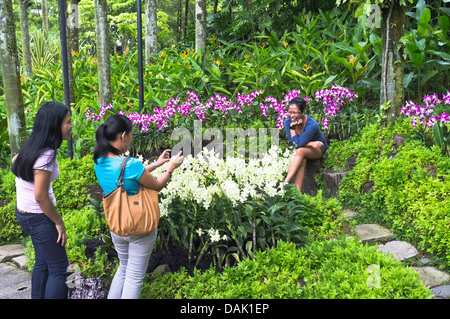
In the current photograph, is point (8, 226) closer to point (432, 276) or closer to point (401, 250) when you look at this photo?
point (401, 250)

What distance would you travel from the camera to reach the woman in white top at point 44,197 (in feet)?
7.64

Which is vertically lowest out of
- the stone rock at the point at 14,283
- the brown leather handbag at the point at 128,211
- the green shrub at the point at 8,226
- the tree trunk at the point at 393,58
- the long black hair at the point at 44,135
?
the stone rock at the point at 14,283

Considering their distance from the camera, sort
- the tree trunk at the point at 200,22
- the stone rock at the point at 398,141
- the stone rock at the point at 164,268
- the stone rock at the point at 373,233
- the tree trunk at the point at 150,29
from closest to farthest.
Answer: the stone rock at the point at 164,268 → the stone rock at the point at 373,233 → the stone rock at the point at 398,141 → the tree trunk at the point at 200,22 → the tree trunk at the point at 150,29

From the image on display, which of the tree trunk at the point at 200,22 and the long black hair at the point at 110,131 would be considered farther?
the tree trunk at the point at 200,22

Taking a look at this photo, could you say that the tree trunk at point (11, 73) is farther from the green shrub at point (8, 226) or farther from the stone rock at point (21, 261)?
the stone rock at point (21, 261)

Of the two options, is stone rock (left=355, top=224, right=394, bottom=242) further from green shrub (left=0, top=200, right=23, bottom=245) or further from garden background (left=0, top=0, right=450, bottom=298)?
green shrub (left=0, top=200, right=23, bottom=245)

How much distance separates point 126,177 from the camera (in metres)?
2.36

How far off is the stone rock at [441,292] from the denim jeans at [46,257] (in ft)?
7.77

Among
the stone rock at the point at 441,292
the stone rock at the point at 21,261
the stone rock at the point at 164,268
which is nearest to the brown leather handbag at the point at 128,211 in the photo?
the stone rock at the point at 164,268

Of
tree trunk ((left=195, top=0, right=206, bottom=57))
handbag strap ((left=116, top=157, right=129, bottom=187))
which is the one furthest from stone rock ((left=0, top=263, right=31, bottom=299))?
tree trunk ((left=195, top=0, right=206, bottom=57))

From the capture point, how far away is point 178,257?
315 centimetres

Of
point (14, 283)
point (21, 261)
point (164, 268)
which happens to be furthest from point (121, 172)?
point (21, 261)

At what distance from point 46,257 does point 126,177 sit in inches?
28.5

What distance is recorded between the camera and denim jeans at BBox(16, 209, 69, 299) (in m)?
2.47
